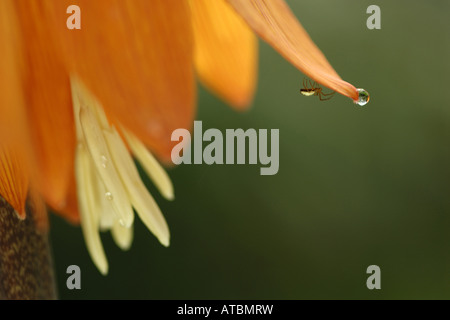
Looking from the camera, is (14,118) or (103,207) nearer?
(14,118)

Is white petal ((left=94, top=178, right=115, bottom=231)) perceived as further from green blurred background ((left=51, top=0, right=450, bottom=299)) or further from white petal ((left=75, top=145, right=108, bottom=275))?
green blurred background ((left=51, top=0, right=450, bottom=299))

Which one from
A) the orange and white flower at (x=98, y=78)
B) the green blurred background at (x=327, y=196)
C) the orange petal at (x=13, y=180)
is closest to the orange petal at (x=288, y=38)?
the orange and white flower at (x=98, y=78)

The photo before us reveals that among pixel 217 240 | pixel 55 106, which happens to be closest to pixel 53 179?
pixel 55 106

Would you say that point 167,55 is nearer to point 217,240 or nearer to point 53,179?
point 53,179

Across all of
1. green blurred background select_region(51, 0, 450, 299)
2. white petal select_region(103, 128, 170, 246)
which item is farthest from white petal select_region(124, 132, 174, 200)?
green blurred background select_region(51, 0, 450, 299)

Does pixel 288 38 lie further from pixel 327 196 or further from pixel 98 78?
pixel 327 196

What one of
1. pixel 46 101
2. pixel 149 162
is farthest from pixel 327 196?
pixel 46 101
